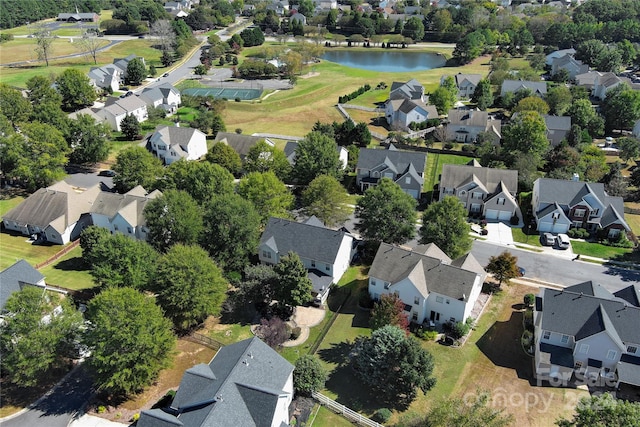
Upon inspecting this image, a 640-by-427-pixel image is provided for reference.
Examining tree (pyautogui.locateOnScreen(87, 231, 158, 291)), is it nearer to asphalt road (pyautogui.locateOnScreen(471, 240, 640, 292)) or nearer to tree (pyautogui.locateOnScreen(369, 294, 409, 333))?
tree (pyautogui.locateOnScreen(369, 294, 409, 333))

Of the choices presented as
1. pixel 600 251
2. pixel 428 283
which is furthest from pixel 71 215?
pixel 600 251

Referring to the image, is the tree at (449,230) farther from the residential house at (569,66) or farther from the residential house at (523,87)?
the residential house at (569,66)

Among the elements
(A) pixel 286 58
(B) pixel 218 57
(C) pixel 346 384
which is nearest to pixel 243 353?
(C) pixel 346 384

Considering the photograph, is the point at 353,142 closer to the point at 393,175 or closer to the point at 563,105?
the point at 393,175

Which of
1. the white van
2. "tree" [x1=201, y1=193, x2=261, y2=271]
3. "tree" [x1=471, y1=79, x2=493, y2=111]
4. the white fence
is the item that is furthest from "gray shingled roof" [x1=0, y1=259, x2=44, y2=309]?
"tree" [x1=471, y1=79, x2=493, y2=111]

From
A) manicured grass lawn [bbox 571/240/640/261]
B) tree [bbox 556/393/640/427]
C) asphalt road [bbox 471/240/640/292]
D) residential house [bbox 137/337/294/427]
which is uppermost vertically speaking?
tree [bbox 556/393/640/427]

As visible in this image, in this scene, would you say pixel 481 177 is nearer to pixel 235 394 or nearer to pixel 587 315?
pixel 587 315

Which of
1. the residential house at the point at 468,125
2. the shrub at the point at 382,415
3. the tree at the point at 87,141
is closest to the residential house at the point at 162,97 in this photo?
the tree at the point at 87,141
